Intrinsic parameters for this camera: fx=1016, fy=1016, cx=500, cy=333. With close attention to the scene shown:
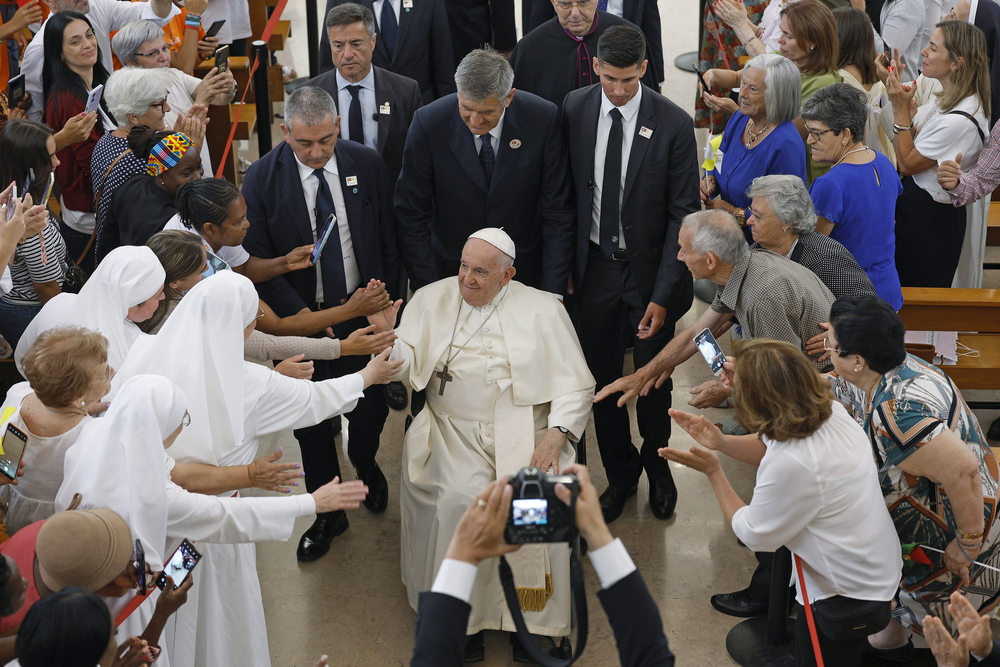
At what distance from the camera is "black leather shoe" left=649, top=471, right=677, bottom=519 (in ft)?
15.8

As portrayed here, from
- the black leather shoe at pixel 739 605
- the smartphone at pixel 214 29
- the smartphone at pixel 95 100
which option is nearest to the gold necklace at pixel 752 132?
the black leather shoe at pixel 739 605

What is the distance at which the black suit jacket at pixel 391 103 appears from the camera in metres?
5.21

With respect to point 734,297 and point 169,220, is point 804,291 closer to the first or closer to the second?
point 734,297

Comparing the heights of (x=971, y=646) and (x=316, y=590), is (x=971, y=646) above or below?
above

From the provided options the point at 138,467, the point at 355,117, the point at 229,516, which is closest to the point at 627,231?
the point at 355,117

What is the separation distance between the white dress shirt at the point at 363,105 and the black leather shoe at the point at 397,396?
1357 mm

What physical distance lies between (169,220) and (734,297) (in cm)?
230

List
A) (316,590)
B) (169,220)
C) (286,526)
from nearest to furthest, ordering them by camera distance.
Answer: (286,526), (169,220), (316,590)

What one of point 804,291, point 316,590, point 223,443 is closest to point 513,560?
point 316,590

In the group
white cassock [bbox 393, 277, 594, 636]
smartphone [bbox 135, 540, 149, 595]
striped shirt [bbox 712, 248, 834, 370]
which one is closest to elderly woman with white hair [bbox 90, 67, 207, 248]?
white cassock [bbox 393, 277, 594, 636]

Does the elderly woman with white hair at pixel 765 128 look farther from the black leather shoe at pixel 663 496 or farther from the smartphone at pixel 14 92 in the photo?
the smartphone at pixel 14 92

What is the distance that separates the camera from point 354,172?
4.52 metres

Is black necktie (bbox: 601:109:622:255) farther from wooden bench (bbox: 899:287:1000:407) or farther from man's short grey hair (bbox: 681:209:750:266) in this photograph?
wooden bench (bbox: 899:287:1000:407)

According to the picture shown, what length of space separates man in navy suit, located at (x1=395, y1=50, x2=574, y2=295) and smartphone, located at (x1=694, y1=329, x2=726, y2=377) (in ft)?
3.65
